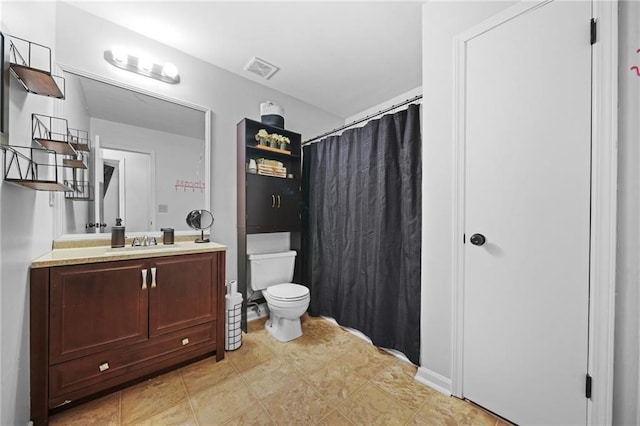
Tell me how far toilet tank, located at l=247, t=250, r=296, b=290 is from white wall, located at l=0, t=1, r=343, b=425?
221 millimetres

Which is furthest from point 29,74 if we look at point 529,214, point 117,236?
point 529,214

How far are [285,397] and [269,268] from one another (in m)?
1.10

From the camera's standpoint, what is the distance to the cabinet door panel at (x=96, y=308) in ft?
3.92

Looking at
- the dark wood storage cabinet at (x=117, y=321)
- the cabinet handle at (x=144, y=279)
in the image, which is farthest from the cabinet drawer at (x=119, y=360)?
the cabinet handle at (x=144, y=279)

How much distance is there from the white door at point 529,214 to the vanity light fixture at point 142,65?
84.2 inches

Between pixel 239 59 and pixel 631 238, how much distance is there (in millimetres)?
2678

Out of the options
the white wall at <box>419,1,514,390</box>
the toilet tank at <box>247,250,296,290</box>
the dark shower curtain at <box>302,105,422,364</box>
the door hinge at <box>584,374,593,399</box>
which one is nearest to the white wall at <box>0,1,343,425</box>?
the toilet tank at <box>247,250,296,290</box>

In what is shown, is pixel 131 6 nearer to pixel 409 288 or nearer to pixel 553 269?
pixel 409 288

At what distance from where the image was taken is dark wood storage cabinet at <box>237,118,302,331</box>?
2191 millimetres

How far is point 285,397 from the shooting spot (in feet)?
4.50

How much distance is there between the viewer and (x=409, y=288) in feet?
5.62

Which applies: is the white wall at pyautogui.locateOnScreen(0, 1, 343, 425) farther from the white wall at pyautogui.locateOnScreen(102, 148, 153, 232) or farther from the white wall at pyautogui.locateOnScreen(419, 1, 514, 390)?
the white wall at pyautogui.locateOnScreen(419, 1, 514, 390)

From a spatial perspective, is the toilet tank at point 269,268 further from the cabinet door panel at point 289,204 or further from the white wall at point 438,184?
the white wall at point 438,184

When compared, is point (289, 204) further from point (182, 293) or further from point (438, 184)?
point (438, 184)
